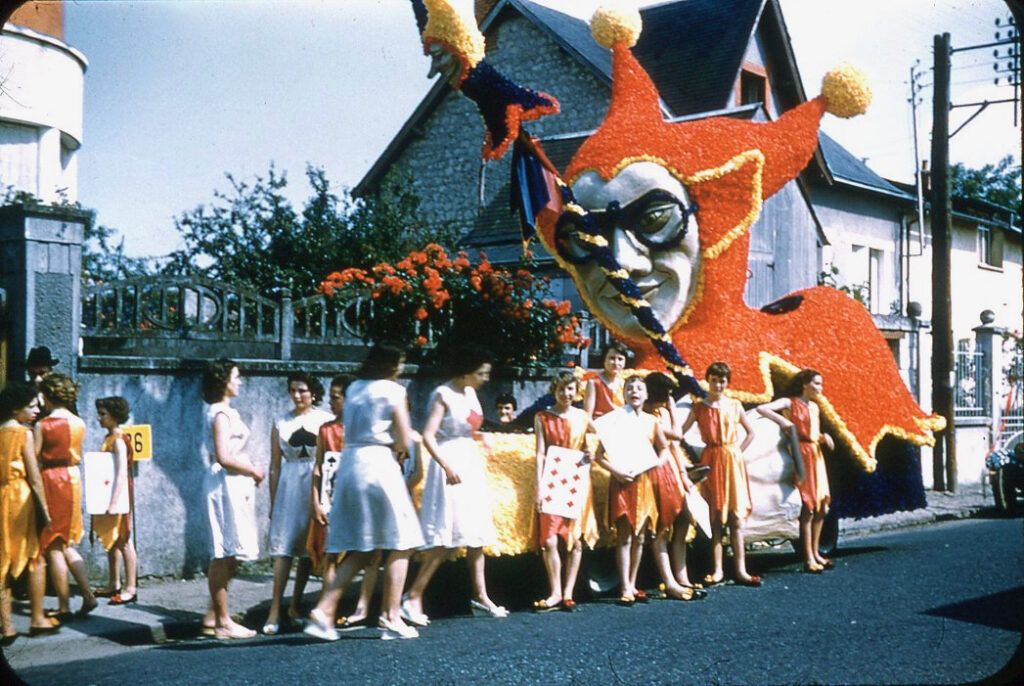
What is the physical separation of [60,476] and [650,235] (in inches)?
180

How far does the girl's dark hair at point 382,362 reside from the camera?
6555mm

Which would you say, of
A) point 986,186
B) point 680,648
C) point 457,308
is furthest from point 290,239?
point 986,186

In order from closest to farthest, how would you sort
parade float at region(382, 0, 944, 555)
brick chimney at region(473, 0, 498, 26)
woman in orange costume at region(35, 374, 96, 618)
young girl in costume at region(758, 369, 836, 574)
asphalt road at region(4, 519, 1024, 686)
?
asphalt road at region(4, 519, 1024, 686) < woman in orange costume at region(35, 374, 96, 618) < parade float at region(382, 0, 944, 555) < young girl in costume at region(758, 369, 836, 574) < brick chimney at region(473, 0, 498, 26)

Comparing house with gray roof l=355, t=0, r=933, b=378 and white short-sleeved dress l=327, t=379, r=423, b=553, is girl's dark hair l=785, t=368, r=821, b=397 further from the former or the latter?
white short-sleeved dress l=327, t=379, r=423, b=553

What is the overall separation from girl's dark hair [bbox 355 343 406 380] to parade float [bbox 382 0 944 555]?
259 cm

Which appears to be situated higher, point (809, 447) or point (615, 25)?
point (615, 25)

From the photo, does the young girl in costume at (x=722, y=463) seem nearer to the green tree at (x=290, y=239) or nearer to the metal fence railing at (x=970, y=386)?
the green tree at (x=290, y=239)

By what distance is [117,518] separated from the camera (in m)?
7.66

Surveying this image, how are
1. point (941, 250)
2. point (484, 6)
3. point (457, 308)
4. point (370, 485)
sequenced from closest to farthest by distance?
point (370, 485) → point (457, 308) → point (941, 250) → point (484, 6)

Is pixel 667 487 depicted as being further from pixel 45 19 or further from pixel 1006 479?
pixel 1006 479

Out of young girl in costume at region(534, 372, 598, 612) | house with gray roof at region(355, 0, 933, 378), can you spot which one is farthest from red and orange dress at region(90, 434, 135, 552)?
house with gray roof at region(355, 0, 933, 378)

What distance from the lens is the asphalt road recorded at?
228 inches

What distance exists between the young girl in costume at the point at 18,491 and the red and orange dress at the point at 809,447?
5.42m

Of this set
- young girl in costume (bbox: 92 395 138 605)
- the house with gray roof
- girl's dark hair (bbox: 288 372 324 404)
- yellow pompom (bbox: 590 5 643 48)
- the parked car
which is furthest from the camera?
the parked car
